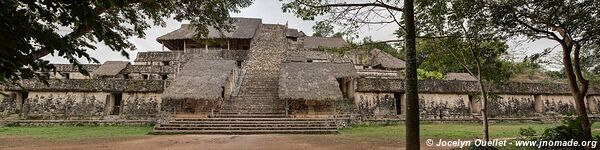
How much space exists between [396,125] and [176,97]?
849 cm

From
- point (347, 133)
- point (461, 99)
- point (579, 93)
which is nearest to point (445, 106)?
point (461, 99)

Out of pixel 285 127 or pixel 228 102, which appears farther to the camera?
pixel 228 102

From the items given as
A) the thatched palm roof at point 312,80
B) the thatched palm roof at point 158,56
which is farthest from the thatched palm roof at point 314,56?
the thatched palm roof at point 158,56

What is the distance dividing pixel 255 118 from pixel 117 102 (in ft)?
25.3

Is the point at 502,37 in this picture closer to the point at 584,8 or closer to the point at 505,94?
the point at 584,8

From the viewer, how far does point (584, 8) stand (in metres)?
7.73

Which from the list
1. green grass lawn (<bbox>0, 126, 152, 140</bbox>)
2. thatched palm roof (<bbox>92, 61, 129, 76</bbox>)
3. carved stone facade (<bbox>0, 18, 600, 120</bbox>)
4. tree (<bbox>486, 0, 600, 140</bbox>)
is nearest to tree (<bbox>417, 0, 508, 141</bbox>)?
tree (<bbox>486, 0, 600, 140</bbox>)

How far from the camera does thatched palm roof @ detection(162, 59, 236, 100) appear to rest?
14.4 m

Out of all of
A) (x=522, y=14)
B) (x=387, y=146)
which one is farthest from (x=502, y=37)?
(x=387, y=146)

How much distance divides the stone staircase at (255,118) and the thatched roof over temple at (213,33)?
583cm

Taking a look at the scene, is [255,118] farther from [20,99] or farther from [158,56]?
[158,56]

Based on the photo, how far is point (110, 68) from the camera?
90.8ft

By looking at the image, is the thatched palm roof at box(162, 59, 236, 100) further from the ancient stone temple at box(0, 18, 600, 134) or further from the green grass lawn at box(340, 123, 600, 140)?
the green grass lawn at box(340, 123, 600, 140)

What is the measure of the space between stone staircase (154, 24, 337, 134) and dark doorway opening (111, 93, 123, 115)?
4.55 m
